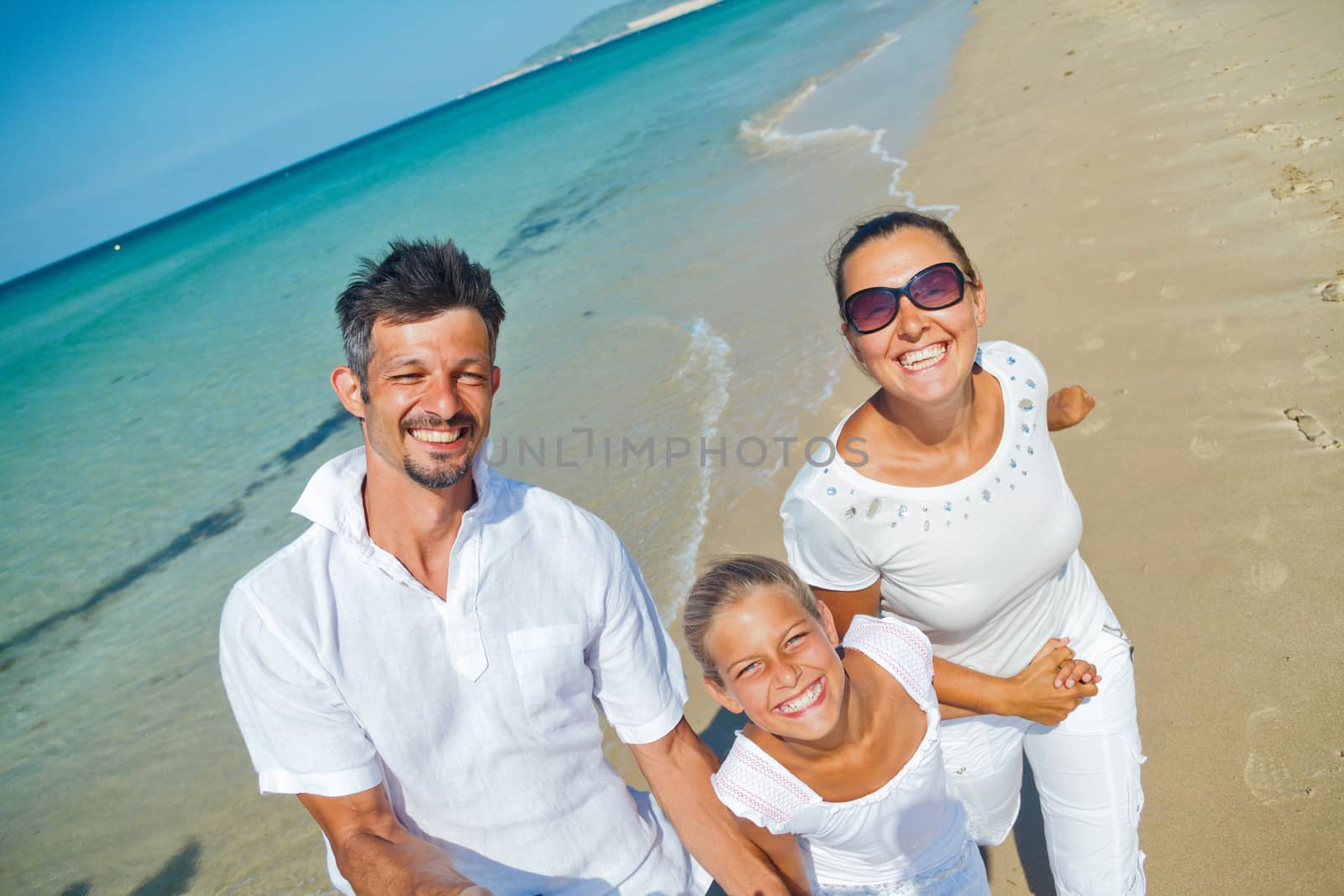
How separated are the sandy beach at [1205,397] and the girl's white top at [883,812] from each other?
2.93ft

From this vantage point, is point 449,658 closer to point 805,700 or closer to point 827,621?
point 805,700

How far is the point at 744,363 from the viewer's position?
23.9ft

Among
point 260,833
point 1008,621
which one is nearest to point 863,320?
point 1008,621

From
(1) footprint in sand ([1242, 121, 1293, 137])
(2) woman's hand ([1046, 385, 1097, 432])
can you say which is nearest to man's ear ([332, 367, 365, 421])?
(2) woman's hand ([1046, 385, 1097, 432])

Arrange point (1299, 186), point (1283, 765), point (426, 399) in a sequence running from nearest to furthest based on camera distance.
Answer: point (426, 399), point (1283, 765), point (1299, 186)

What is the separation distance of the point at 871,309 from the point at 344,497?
4.88 feet

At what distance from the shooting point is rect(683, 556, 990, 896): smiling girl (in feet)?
6.95

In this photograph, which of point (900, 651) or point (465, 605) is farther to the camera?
point (900, 651)

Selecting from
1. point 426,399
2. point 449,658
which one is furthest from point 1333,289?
point 449,658

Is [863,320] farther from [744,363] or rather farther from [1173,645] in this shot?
[744,363]

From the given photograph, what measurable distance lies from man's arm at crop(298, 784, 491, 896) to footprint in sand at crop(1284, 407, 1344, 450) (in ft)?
13.2

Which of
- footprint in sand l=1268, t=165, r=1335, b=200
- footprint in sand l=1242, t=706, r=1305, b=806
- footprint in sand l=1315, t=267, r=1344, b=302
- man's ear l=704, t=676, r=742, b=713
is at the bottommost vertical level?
footprint in sand l=1242, t=706, r=1305, b=806

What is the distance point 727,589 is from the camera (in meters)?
2.23

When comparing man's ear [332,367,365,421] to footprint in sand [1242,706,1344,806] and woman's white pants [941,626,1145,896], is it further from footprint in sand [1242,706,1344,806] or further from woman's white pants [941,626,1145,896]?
footprint in sand [1242,706,1344,806]
